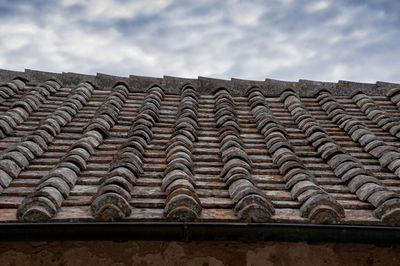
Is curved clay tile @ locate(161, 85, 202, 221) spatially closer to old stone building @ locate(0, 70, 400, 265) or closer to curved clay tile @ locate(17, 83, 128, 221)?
old stone building @ locate(0, 70, 400, 265)

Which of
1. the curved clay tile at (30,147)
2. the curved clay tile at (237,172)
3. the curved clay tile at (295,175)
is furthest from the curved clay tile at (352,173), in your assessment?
the curved clay tile at (30,147)

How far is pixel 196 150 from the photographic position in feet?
15.3

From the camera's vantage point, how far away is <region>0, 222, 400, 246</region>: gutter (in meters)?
3.07

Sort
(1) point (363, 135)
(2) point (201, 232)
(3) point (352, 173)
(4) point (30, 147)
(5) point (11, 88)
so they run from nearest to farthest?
(2) point (201, 232), (3) point (352, 173), (4) point (30, 147), (1) point (363, 135), (5) point (11, 88)

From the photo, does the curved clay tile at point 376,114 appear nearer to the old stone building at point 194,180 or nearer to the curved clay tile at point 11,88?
the old stone building at point 194,180

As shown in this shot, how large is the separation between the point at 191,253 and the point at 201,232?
0.87 ft

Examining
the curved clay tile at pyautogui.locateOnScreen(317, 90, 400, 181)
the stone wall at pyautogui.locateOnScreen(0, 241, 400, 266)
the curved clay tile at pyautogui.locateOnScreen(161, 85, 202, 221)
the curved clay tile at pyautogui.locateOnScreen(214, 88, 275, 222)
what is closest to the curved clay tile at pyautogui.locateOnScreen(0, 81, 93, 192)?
the stone wall at pyautogui.locateOnScreen(0, 241, 400, 266)

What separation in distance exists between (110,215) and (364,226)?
1726mm

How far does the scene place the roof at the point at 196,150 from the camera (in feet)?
10.7

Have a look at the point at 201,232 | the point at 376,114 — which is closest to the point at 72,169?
the point at 201,232

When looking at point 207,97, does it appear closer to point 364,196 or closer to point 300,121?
point 300,121

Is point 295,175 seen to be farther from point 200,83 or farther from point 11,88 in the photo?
point 11,88

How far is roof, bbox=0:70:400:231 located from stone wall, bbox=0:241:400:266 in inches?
9.6

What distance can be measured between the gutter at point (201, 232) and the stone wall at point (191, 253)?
5.0 inches
